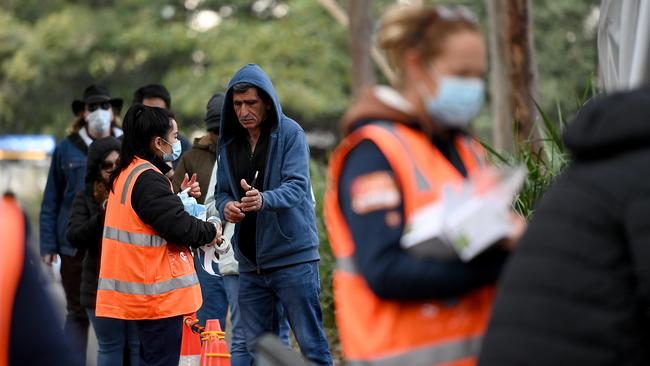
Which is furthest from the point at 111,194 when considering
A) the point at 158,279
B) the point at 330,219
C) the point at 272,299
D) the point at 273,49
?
the point at 273,49

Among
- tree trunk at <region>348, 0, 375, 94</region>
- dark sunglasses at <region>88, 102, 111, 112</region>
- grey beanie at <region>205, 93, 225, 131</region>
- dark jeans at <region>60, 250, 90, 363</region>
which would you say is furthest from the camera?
tree trunk at <region>348, 0, 375, 94</region>

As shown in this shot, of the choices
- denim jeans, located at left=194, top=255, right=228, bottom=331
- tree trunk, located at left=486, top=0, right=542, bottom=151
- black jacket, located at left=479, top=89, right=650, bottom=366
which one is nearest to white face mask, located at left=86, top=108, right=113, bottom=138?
denim jeans, located at left=194, top=255, right=228, bottom=331

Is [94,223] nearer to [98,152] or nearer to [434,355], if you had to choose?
[98,152]

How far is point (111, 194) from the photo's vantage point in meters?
7.69

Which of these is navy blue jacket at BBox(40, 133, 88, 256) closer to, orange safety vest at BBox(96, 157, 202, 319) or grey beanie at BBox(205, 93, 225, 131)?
grey beanie at BBox(205, 93, 225, 131)

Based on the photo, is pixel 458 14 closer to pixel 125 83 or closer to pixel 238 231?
pixel 238 231

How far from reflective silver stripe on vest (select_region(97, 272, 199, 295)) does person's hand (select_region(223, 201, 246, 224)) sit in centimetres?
45

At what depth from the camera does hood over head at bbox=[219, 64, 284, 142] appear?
7637 millimetres

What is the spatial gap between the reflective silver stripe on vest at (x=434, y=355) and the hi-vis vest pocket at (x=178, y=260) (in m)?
3.81

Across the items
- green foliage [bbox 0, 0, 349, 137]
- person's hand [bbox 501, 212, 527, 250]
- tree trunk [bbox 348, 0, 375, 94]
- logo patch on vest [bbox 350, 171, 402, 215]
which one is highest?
green foliage [bbox 0, 0, 349, 137]

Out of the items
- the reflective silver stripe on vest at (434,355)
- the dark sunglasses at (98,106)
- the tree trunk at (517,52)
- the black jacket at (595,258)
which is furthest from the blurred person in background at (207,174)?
the tree trunk at (517,52)

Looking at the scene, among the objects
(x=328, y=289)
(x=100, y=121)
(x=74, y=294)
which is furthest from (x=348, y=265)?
(x=328, y=289)

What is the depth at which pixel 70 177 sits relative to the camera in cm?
1050

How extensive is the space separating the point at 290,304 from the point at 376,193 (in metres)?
3.79
